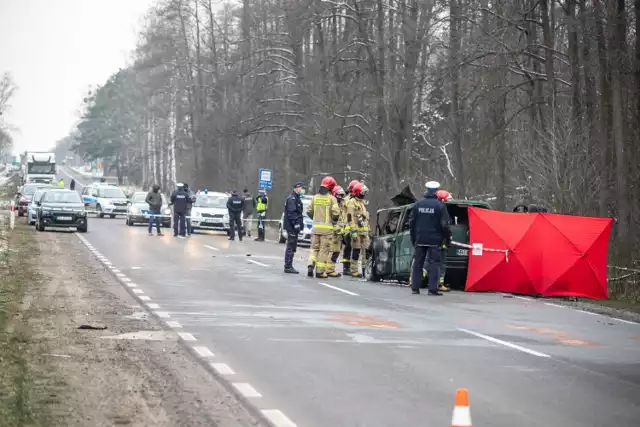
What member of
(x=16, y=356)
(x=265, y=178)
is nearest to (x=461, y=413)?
(x=16, y=356)

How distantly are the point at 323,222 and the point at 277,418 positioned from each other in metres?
14.9

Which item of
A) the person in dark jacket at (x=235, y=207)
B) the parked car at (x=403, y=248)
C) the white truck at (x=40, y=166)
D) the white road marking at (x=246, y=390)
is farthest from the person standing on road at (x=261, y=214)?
the white truck at (x=40, y=166)

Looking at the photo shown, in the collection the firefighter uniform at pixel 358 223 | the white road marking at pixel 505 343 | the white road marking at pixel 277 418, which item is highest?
the firefighter uniform at pixel 358 223

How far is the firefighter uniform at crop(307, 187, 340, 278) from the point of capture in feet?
76.4

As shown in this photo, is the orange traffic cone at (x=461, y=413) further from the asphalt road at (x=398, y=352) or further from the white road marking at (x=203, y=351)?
the white road marking at (x=203, y=351)

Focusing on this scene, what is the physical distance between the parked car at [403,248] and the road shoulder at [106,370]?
18.2ft

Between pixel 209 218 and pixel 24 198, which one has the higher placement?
pixel 24 198

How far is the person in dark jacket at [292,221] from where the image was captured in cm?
2481

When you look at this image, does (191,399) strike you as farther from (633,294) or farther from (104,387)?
(633,294)

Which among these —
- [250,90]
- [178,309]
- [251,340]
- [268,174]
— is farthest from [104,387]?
[250,90]

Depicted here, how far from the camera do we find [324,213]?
23.3m

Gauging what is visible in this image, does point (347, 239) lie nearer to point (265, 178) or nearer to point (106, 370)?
point (106, 370)

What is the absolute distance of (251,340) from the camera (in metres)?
13.1

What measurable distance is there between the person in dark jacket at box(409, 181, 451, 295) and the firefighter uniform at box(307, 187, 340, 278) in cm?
314
